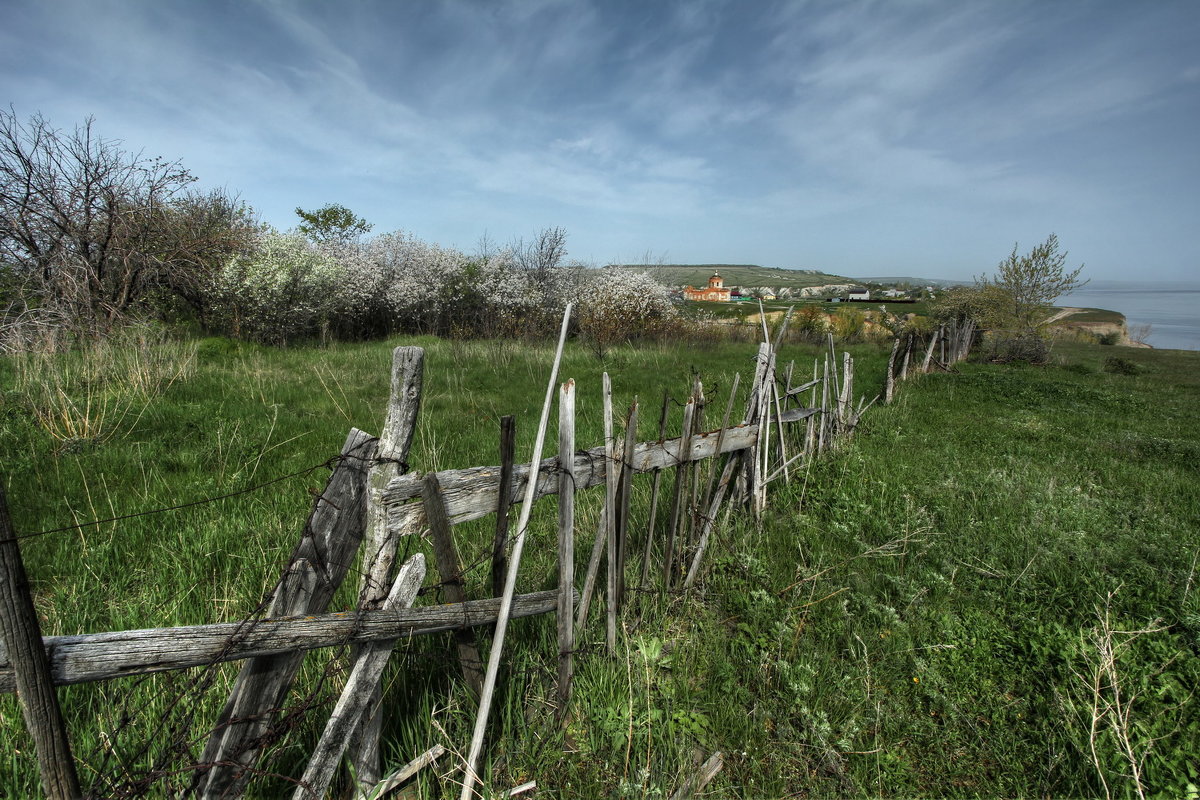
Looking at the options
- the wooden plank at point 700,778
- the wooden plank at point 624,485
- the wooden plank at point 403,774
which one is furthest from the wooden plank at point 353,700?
the wooden plank at point 700,778

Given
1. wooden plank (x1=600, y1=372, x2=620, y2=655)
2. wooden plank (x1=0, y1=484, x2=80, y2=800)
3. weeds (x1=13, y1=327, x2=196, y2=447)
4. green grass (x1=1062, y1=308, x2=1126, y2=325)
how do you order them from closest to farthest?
wooden plank (x1=0, y1=484, x2=80, y2=800) → wooden plank (x1=600, y1=372, x2=620, y2=655) → weeds (x1=13, y1=327, x2=196, y2=447) → green grass (x1=1062, y1=308, x2=1126, y2=325)

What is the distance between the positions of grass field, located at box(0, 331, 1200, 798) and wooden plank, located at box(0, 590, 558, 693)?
399 millimetres

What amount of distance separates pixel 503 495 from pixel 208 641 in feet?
3.24

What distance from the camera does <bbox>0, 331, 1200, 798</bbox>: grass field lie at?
2344mm

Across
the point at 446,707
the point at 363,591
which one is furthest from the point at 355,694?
the point at 446,707

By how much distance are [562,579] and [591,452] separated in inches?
23.4

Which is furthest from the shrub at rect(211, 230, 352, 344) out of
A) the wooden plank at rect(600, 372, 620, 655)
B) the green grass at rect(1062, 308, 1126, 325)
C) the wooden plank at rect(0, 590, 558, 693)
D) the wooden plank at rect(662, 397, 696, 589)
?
the green grass at rect(1062, 308, 1126, 325)

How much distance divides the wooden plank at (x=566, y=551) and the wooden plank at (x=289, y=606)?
2.56 ft

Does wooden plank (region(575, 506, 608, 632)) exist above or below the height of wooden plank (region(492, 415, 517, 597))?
below

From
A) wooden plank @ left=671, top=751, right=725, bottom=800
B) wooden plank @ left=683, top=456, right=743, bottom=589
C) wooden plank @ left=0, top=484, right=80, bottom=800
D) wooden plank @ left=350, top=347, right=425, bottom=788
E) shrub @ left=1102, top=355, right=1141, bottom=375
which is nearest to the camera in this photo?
wooden plank @ left=0, top=484, right=80, bottom=800

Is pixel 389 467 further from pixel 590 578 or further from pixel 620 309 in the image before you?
pixel 620 309

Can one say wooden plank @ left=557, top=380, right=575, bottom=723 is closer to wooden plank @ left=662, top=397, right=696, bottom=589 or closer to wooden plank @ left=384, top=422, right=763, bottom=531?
wooden plank @ left=384, top=422, right=763, bottom=531

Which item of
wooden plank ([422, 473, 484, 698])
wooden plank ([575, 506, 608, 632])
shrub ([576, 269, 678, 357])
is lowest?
wooden plank ([575, 506, 608, 632])

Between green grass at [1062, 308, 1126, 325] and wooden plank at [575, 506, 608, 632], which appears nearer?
wooden plank at [575, 506, 608, 632]
